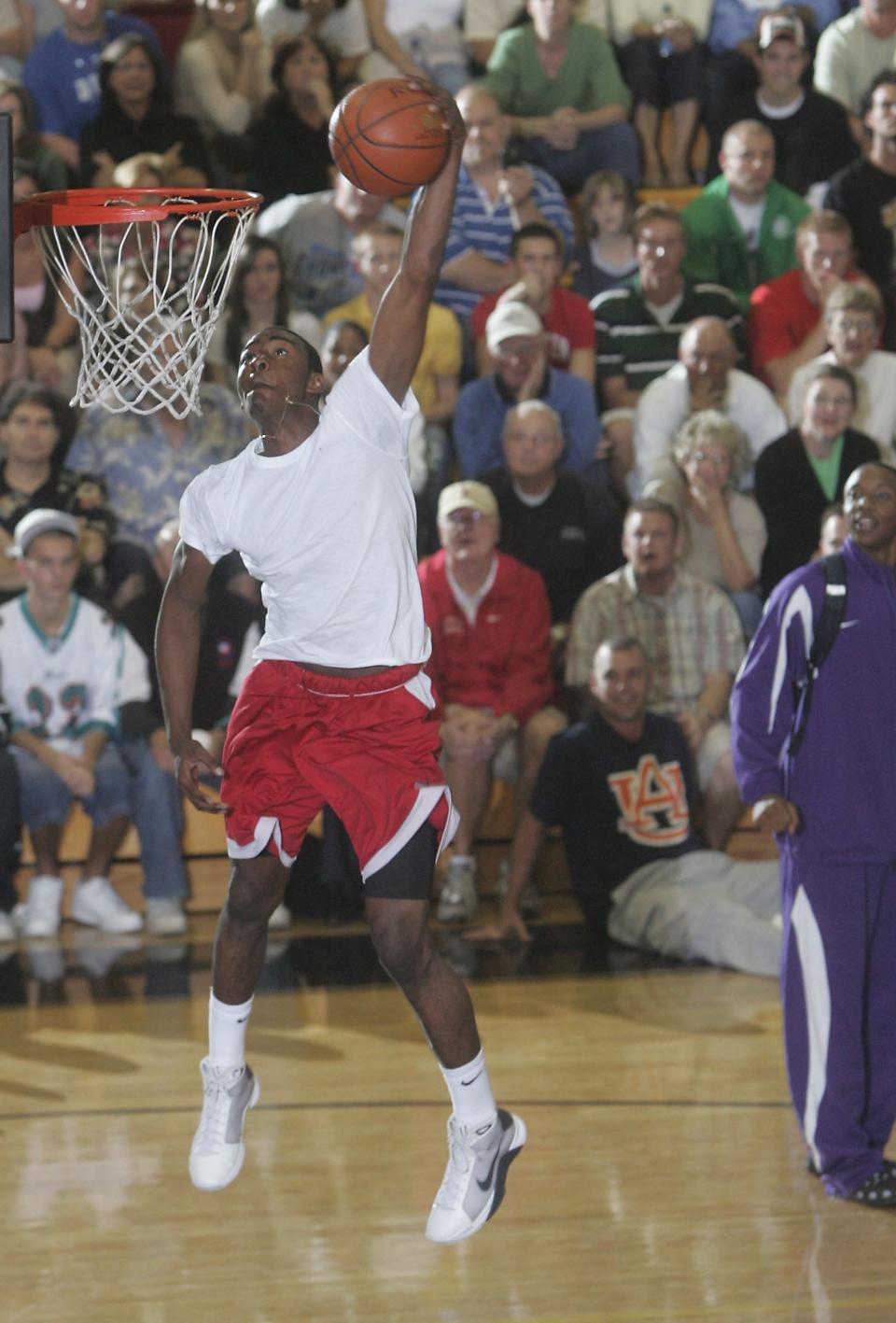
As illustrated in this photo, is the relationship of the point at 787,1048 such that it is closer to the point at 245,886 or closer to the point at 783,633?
the point at 783,633

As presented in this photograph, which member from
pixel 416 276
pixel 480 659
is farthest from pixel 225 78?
pixel 416 276

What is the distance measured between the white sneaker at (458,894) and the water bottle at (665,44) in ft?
16.9

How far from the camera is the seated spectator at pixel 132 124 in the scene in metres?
9.62

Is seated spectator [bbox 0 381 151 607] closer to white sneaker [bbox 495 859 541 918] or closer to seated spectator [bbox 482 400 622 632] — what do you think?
seated spectator [bbox 482 400 622 632]

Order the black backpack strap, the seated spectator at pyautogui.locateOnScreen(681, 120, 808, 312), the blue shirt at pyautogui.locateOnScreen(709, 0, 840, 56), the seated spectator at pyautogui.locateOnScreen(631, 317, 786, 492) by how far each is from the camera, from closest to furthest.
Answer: the black backpack strap < the seated spectator at pyautogui.locateOnScreen(631, 317, 786, 492) < the seated spectator at pyautogui.locateOnScreen(681, 120, 808, 312) < the blue shirt at pyautogui.locateOnScreen(709, 0, 840, 56)

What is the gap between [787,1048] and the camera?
5.71 meters

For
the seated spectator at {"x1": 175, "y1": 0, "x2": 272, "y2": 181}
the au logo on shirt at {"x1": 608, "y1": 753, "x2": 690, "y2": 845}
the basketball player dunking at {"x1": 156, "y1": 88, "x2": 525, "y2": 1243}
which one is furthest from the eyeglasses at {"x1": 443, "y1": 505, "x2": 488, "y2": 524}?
the basketball player dunking at {"x1": 156, "y1": 88, "x2": 525, "y2": 1243}

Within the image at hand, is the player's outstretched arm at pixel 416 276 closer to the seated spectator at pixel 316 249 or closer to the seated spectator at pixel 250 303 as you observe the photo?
the seated spectator at pixel 250 303

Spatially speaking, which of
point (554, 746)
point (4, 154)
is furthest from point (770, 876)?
point (4, 154)

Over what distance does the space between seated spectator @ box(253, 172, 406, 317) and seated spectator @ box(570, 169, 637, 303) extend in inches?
43.6

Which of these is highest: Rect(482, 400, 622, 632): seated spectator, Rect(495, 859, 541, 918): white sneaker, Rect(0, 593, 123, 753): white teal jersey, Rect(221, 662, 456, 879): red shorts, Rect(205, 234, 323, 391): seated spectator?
Rect(205, 234, 323, 391): seated spectator

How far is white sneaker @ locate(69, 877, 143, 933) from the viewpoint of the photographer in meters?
8.23

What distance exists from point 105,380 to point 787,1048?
9.26 ft

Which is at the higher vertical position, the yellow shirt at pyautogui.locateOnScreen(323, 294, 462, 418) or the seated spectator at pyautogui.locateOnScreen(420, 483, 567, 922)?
the yellow shirt at pyautogui.locateOnScreen(323, 294, 462, 418)
